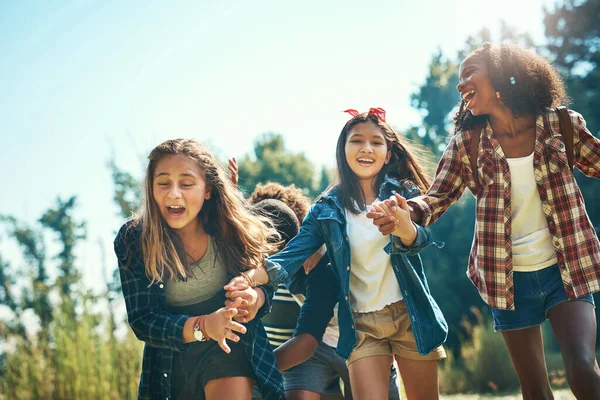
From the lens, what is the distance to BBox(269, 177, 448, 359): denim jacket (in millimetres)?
3227

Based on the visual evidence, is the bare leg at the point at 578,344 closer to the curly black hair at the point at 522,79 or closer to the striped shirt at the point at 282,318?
the curly black hair at the point at 522,79

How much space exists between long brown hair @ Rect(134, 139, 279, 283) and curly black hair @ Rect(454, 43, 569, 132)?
151 centimetres

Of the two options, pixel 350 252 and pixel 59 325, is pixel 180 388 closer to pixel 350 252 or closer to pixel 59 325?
pixel 350 252

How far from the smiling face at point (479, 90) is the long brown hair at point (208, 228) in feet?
4.40

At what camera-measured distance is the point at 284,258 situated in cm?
335

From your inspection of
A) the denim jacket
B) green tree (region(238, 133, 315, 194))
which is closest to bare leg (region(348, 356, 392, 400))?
the denim jacket

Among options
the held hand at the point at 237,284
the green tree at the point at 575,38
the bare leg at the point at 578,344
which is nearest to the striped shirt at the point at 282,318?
the held hand at the point at 237,284

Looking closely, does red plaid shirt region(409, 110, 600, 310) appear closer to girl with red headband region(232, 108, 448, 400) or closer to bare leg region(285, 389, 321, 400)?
girl with red headband region(232, 108, 448, 400)

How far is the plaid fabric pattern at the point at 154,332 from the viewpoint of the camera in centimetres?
299

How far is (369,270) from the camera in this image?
11.3ft

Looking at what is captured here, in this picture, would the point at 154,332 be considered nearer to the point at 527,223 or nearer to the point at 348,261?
the point at 348,261

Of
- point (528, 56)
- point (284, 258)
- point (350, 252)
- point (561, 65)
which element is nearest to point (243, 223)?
point (284, 258)

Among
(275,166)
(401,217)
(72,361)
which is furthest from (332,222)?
(275,166)

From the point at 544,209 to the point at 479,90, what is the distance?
0.71 meters
